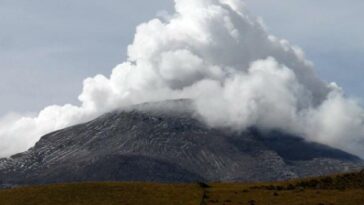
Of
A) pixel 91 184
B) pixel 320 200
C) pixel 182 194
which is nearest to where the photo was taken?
pixel 320 200

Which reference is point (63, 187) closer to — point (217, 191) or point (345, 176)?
point (217, 191)

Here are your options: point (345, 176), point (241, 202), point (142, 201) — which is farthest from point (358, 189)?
point (142, 201)

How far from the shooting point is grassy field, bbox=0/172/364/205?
99625 mm

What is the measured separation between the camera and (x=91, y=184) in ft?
369

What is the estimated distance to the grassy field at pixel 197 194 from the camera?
99625 mm

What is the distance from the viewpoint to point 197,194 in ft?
347

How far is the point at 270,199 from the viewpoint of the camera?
10044 cm

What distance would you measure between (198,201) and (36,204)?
25.0m

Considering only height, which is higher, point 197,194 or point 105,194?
point 105,194

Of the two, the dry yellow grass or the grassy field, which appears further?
the dry yellow grass

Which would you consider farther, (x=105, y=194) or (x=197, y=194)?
(x=105, y=194)

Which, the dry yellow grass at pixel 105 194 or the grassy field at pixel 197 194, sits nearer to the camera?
the grassy field at pixel 197 194

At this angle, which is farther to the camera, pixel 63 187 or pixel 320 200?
pixel 63 187

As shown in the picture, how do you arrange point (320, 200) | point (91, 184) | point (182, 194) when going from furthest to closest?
1. point (91, 184)
2. point (182, 194)
3. point (320, 200)
